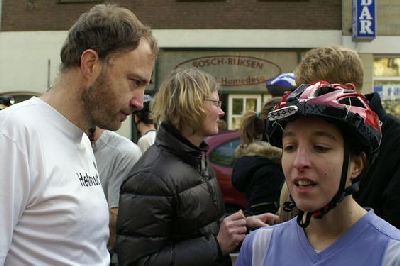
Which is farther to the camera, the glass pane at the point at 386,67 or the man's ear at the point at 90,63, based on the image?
the glass pane at the point at 386,67

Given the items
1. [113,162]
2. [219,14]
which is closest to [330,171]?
[113,162]

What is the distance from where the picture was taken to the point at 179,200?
2.72 meters

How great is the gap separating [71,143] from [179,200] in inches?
30.0

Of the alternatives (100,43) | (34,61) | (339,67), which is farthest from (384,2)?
(100,43)

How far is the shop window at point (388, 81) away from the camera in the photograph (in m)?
14.4

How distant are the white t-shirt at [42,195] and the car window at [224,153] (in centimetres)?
582

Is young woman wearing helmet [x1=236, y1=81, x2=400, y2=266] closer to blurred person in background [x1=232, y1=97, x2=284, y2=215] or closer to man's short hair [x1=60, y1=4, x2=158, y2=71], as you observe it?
man's short hair [x1=60, y1=4, x2=158, y2=71]

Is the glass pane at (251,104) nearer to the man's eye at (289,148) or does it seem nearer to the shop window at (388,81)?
the shop window at (388,81)

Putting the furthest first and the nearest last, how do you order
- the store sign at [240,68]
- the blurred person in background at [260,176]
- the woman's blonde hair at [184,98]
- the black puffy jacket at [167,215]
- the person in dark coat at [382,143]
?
the store sign at [240,68] → the blurred person in background at [260,176] → the woman's blonde hair at [184,98] → the black puffy jacket at [167,215] → the person in dark coat at [382,143]

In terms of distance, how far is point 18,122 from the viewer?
1877mm

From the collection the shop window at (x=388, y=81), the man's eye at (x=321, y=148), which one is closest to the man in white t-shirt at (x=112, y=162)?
the man's eye at (x=321, y=148)

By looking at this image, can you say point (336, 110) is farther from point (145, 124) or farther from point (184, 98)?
point (145, 124)

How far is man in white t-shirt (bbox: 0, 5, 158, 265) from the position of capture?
6.02 ft

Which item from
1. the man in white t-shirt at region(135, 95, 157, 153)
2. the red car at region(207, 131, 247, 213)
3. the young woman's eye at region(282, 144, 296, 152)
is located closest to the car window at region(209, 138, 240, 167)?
the red car at region(207, 131, 247, 213)
